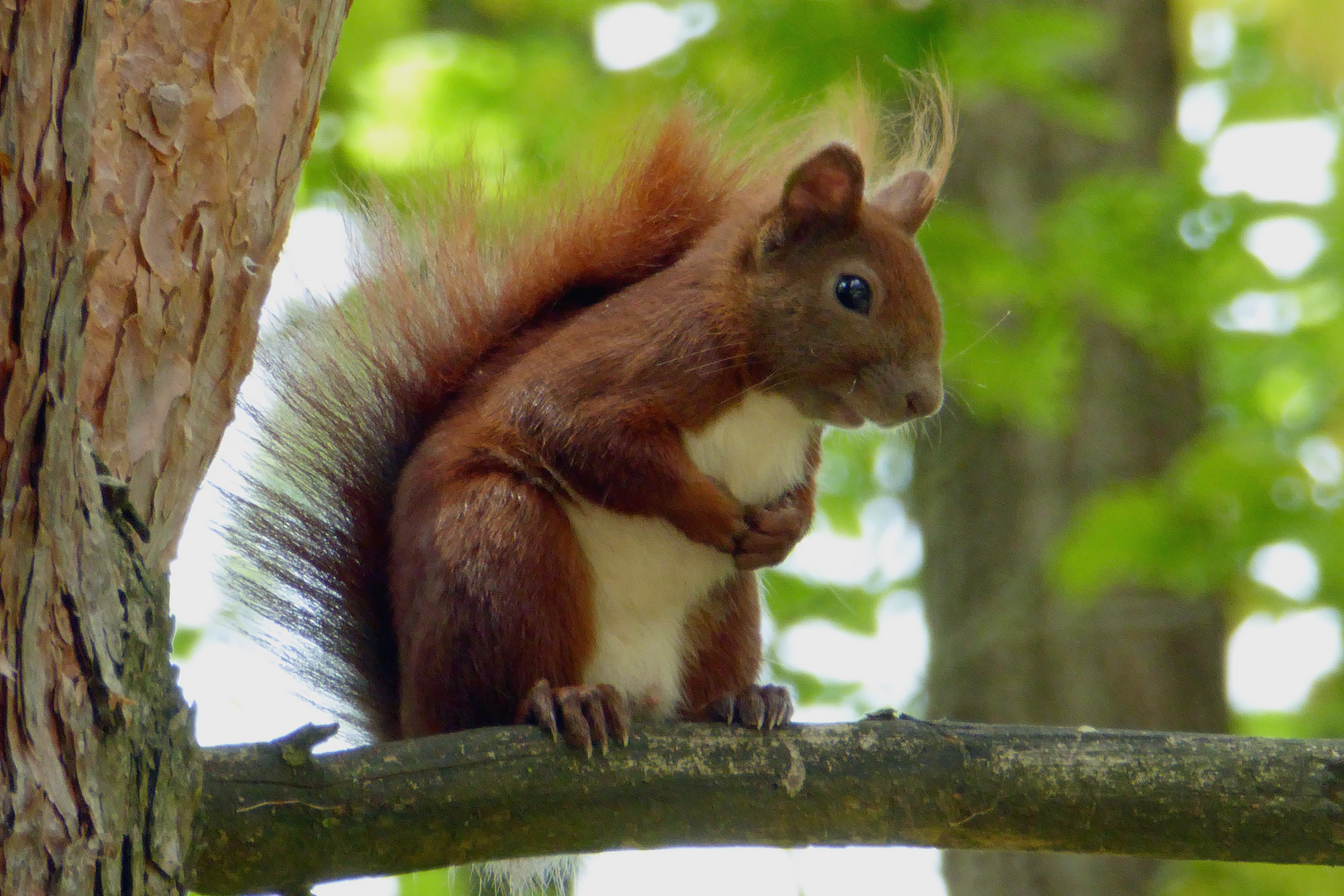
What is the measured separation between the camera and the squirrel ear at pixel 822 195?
8.75 ft

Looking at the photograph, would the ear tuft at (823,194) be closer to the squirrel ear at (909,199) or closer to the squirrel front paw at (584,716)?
the squirrel ear at (909,199)

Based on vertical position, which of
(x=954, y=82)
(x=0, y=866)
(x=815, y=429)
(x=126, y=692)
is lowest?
(x=0, y=866)

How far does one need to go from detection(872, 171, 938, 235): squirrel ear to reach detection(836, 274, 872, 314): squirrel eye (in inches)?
11.1

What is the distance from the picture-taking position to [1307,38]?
5070mm

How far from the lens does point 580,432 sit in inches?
96.9

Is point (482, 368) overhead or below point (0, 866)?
overhead

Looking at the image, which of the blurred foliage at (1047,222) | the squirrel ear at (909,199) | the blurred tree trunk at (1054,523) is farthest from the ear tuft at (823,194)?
Answer: the blurred tree trunk at (1054,523)

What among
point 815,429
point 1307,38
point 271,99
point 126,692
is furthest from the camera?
point 1307,38

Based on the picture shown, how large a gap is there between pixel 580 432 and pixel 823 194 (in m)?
0.66

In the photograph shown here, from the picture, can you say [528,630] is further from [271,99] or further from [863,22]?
[863,22]

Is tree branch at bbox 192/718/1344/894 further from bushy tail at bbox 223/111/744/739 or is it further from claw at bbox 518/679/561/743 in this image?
bushy tail at bbox 223/111/744/739

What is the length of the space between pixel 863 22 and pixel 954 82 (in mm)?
316

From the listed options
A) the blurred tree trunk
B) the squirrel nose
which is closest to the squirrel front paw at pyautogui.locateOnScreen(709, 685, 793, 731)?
the squirrel nose

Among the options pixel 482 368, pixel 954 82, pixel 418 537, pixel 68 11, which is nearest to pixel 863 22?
pixel 954 82
